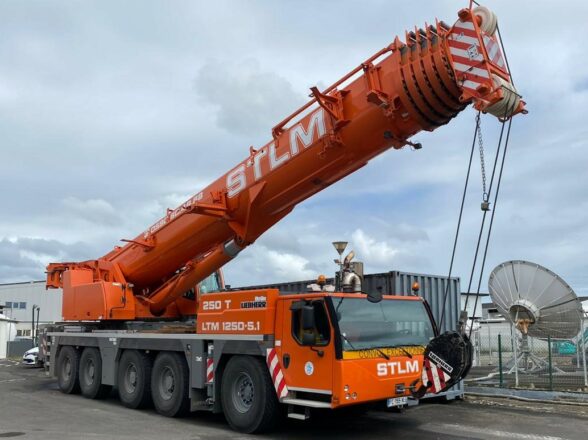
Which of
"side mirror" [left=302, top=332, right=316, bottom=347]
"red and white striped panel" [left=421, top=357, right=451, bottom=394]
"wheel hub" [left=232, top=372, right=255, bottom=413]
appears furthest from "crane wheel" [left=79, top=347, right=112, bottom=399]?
"red and white striped panel" [left=421, top=357, right=451, bottom=394]

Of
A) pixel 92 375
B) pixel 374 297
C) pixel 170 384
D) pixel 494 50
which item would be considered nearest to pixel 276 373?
pixel 374 297

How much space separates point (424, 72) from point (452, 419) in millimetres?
5988

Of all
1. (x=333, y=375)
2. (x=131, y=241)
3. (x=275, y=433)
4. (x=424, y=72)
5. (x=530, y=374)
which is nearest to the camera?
(x=424, y=72)

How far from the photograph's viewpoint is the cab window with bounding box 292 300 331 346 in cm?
816

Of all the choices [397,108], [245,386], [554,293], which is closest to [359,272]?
[245,386]

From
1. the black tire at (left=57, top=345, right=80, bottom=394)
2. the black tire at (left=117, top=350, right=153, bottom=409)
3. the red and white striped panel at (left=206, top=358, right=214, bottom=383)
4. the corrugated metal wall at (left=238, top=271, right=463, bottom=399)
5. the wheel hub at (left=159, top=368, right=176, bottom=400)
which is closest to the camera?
the red and white striped panel at (left=206, top=358, right=214, bottom=383)

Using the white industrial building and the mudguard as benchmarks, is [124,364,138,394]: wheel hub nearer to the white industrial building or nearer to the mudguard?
the mudguard

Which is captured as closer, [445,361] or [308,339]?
[445,361]

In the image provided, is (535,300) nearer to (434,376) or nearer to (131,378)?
Answer: (434,376)

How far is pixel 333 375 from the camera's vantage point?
790 cm

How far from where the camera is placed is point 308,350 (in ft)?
27.1

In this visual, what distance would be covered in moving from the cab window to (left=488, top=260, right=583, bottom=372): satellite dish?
921 centimetres

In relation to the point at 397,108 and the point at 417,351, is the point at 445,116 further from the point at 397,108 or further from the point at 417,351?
the point at 417,351

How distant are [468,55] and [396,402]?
4705mm
